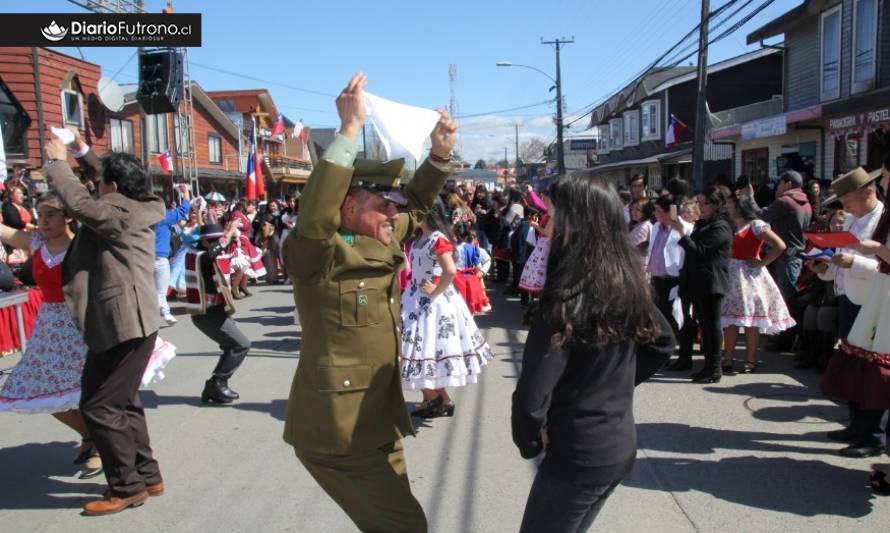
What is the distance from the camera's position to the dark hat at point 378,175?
8.46 ft

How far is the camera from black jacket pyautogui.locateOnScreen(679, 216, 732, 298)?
6.43 m

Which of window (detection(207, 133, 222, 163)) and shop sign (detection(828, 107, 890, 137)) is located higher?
window (detection(207, 133, 222, 163))

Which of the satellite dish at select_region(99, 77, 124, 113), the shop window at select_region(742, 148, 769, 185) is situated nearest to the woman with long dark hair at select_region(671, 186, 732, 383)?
the shop window at select_region(742, 148, 769, 185)

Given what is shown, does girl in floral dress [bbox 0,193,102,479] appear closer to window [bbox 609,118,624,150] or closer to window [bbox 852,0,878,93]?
window [bbox 852,0,878,93]

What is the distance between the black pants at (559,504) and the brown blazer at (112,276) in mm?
2671

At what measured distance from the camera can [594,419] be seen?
7.45ft

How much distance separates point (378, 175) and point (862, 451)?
12.9 ft

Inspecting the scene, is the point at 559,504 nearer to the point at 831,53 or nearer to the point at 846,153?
the point at 846,153

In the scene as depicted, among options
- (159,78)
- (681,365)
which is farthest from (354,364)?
(159,78)

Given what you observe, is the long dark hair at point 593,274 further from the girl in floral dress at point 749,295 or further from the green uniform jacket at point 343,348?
the girl in floral dress at point 749,295

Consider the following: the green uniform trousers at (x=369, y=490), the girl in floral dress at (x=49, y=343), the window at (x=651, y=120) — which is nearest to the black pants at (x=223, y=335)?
the girl in floral dress at (x=49, y=343)

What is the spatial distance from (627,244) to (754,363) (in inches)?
212

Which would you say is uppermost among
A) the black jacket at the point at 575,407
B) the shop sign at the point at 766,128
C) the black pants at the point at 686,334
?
the shop sign at the point at 766,128

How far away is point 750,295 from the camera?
22.6ft
